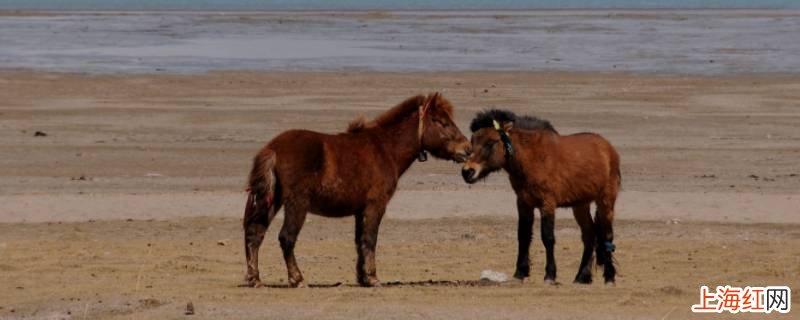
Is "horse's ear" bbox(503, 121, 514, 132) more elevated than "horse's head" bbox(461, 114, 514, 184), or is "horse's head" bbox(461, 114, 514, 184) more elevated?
"horse's ear" bbox(503, 121, 514, 132)

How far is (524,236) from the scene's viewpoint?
13.3m

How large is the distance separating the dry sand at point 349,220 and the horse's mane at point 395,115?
1.29 m

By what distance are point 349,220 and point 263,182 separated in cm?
572

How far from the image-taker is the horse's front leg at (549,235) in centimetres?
1298

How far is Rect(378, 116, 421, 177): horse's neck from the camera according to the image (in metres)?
13.2

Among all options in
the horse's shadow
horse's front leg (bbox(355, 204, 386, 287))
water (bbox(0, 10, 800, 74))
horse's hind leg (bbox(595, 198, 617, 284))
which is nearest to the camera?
horse's front leg (bbox(355, 204, 386, 287))

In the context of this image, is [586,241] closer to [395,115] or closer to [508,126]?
[508,126]

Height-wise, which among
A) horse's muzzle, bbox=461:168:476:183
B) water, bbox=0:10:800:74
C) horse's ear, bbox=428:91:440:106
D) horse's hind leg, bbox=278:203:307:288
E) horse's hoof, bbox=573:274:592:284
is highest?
horse's ear, bbox=428:91:440:106

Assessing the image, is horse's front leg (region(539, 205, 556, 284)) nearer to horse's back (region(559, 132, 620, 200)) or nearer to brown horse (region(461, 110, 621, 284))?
brown horse (region(461, 110, 621, 284))

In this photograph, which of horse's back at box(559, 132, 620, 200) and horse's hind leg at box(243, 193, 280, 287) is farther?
horse's back at box(559, 132, 620, 200)

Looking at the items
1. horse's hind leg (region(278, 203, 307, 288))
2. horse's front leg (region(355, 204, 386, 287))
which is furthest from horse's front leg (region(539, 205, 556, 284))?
horse's hind leg (region(278, 203, 307, 288))

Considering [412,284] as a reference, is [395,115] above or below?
above

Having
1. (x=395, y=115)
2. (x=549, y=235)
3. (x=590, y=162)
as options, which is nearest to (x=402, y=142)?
(x=395, y=115)

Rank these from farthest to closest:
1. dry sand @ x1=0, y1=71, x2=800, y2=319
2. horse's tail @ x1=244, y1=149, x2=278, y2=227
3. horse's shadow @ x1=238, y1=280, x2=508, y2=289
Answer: horse's shadow @ x1=238, y1=280, x2=508, y2=289, horse's tail @ x1=244, y1=149, x2=278, y2=227, dry sand @ x1=0, y1=71, x2=800, y2=319
